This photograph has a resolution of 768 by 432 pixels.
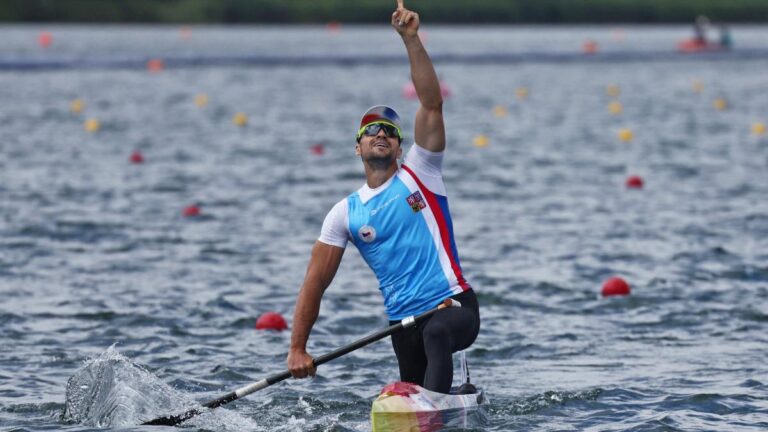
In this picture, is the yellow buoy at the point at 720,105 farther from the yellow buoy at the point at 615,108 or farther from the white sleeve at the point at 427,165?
the white sleeve at the point at 427,165

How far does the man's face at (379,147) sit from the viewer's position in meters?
8.92

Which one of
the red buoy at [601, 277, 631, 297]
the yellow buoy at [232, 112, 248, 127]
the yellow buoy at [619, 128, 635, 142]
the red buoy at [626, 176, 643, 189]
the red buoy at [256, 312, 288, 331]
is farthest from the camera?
the yellow buoy at [232, 112, 248, 127]

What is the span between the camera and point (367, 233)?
9.01 m

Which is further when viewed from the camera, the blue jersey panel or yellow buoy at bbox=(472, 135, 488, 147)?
yellow buoy at bbox=(472, 135, 488, 147)

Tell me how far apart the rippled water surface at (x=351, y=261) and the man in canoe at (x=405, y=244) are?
1.07 meters

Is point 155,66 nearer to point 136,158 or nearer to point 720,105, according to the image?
point 720,105

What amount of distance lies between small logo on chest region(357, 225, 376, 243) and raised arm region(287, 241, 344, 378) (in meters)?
0.18

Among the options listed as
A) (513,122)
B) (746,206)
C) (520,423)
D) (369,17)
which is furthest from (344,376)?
(369,17)

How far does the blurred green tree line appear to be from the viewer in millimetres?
87000

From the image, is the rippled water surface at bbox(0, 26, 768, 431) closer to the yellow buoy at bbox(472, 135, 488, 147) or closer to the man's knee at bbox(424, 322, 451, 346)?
the yellow buoy at bbox(472, 135, 488, 147)

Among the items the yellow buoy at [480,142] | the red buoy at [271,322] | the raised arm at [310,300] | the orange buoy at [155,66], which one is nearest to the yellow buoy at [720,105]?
the yellow buoy at [480,142]

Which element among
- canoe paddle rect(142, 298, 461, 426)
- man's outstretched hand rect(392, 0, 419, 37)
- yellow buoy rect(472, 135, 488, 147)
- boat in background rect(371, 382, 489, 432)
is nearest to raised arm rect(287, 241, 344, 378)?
canoe paddle rect(142, 298, 461, 426)

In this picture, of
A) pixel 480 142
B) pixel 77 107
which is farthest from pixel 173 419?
pixel 77 107

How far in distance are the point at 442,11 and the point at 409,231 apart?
270 feet
